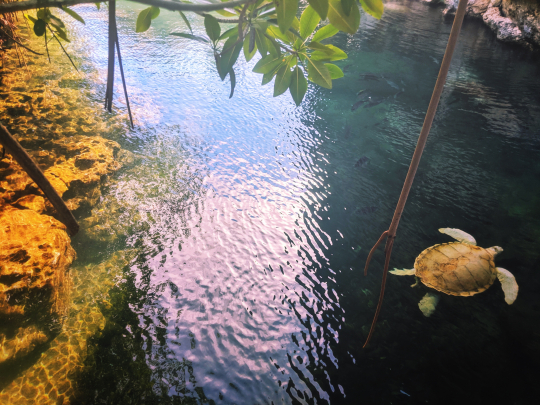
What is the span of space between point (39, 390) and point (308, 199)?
2239mm

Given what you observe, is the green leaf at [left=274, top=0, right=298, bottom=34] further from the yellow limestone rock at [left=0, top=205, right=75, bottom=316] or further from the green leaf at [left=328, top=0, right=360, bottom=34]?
the yellow limestone rock at [left=0, top=205, right=75, bottom=316]

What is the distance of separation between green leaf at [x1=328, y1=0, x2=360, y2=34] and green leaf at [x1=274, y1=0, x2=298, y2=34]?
8 centimetres

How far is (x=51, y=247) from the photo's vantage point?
64.8 inches

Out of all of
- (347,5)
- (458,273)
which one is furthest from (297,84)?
(458,273)

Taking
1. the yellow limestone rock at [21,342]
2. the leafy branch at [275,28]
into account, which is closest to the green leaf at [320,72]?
the leafy branch at [275,28]

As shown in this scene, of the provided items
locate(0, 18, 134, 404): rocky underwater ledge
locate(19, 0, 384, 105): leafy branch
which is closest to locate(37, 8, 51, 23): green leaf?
locate(19, 0, 384, 105): leafy branch

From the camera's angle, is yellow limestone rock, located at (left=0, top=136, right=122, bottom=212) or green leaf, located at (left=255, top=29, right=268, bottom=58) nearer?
green leaf, located at (left=255, top=29, right=268, bottom=58)

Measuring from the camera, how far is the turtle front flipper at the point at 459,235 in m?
2.22

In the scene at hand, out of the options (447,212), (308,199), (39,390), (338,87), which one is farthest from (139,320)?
(338,87)

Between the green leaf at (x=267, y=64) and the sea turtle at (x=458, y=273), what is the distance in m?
1.89

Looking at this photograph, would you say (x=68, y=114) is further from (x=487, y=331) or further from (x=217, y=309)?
(x=487, y=331)

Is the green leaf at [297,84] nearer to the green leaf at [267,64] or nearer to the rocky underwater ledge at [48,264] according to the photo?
the green leaf at [267,64]

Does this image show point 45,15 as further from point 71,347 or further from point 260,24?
point 71,347

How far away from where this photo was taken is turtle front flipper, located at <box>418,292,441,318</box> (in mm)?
1887
